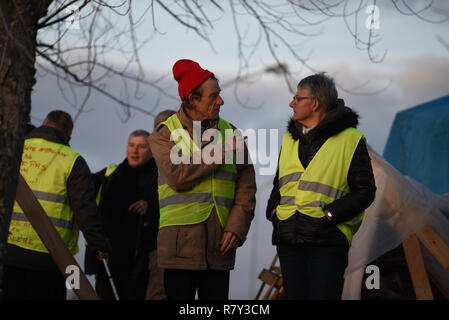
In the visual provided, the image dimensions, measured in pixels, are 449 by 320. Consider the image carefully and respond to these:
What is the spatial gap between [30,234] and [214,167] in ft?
5.93

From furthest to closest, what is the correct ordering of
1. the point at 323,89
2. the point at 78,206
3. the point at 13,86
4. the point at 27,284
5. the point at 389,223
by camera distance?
the point at 389,223 → the point at 78,206 → the point at 27,284 → the point at 323,89 → the point at 13,86

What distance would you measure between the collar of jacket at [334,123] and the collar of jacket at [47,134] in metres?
2.01

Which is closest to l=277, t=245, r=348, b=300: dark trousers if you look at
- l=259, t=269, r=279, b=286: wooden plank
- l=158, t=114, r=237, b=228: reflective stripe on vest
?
l=158, t=114, r=237, b=228: reflective stripe on vest

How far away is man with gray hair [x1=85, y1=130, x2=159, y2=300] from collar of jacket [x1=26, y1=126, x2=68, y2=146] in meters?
1.37

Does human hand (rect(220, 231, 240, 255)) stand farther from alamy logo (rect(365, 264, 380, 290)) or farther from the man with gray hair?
alamy logo (rect(365, 264, 380, 290))

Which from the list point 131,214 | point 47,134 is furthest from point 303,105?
point 131,214

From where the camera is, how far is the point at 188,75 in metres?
4.00

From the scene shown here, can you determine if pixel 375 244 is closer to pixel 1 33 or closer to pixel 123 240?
pixel 123 240

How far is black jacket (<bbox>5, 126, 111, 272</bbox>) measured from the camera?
4.93 metres

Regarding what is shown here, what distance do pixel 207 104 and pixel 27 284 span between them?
2.01m

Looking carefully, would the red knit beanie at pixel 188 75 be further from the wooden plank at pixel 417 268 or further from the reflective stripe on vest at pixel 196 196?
the wooden plank at pixel 417 268

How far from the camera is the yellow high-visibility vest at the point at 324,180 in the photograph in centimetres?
385

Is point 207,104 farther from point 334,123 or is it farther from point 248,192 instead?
point 334,123
